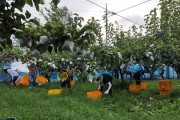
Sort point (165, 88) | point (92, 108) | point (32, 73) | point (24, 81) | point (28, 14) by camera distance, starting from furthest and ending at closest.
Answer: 1. point (24, 81)
2. point (32, 73)
3. point (165, 88)
4. point (92, 108)
5. point (28, 14)

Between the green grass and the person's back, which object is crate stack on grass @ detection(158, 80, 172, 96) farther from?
the person's back

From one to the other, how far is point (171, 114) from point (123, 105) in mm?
1913

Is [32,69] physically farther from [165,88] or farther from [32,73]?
[165,88]

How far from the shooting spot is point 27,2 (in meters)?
2.21

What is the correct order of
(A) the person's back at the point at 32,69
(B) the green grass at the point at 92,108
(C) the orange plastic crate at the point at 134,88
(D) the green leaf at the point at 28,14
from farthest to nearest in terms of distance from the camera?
(A) the person's back at the point at 32,69 < (C) the orange plastic crate at the point at 134,88 < (B) the green grass at the point at 92,108 < (D) the green leaf at the point at 28,14

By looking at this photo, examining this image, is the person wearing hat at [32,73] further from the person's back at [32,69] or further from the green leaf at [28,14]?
the green leaf at [28,14]

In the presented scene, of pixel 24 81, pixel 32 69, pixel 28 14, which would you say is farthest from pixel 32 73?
pixel 28 14

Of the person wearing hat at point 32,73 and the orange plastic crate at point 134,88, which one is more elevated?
the person wearing hat at point 32,73

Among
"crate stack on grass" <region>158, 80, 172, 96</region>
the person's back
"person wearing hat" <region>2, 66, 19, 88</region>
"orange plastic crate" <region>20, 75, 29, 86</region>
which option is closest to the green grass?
"crate stack on grass" <region>158, 80, 172, 96</region>

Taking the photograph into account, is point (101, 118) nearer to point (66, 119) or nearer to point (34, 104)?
point (66, 119)

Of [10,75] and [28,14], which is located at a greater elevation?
[28,14]

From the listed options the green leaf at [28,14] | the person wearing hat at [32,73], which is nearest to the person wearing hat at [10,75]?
the person wearing hat at [32,73]

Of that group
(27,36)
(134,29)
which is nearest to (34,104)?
(27,36)

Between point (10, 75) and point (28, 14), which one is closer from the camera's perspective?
point (28, 14)
